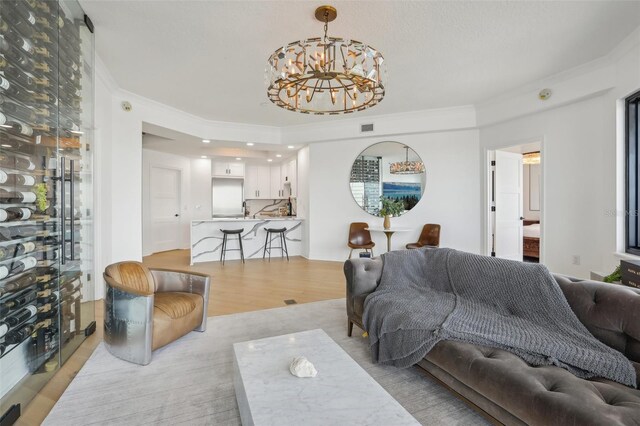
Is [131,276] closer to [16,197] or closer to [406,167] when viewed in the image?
[16,197]

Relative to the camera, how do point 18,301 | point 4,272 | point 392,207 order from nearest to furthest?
1. point 4,272
2. point 18,301
3. point 392,207

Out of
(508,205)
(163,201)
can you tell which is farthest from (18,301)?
(508,205)

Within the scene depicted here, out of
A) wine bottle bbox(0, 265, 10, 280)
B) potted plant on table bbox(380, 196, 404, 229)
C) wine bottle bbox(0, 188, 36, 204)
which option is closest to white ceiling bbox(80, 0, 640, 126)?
wine bottle bbox(0, 188, 36, 204)

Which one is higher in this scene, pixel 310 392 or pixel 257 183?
pixel 257 183

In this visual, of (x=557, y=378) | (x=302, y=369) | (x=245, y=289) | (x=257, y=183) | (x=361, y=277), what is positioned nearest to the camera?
(x=557, y=378)

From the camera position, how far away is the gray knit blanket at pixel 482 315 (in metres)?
1.58

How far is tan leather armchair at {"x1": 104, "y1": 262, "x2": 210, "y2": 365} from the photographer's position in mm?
2270

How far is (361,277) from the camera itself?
2.72 meters

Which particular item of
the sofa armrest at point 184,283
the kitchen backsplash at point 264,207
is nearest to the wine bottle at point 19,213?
the sofa armrest at point 184,283

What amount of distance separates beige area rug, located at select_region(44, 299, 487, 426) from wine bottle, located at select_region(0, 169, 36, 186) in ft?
4.53

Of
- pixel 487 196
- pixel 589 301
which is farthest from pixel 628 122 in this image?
pixel 589 301

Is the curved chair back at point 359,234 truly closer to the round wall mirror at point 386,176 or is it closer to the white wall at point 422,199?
the white wall at point 422,199

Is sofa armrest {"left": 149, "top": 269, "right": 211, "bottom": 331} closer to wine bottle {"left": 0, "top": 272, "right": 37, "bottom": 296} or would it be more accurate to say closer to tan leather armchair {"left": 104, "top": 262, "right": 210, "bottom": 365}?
tan leather armchair {"left": 104, "top": 262, "right": 210, "bottom": 365}

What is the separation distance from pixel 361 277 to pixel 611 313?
162cm
